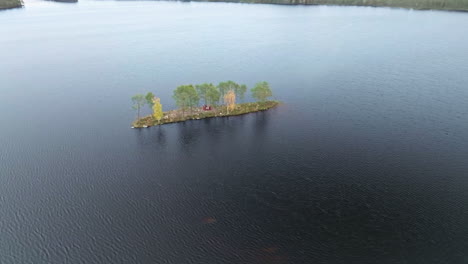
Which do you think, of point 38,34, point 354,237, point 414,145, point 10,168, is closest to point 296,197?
point 354,237

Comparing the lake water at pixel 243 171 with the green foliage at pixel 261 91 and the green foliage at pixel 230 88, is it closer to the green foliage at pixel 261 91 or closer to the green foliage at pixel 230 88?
the green foliage at pixel 261 91

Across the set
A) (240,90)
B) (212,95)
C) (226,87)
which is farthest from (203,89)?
(240,90)

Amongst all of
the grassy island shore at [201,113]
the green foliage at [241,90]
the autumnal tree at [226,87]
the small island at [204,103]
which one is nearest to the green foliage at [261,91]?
the small island at [204,103]

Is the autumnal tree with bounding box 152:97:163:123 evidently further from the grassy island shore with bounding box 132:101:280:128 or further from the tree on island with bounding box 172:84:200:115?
the tree on island with bounding box 172:84:200:115

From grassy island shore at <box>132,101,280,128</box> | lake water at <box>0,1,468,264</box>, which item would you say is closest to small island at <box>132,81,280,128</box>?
grassy island shore at <box>132,101,280,128</box>

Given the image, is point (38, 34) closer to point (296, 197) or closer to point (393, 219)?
point (296, 197)

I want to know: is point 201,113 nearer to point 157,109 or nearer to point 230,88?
point 230,88
